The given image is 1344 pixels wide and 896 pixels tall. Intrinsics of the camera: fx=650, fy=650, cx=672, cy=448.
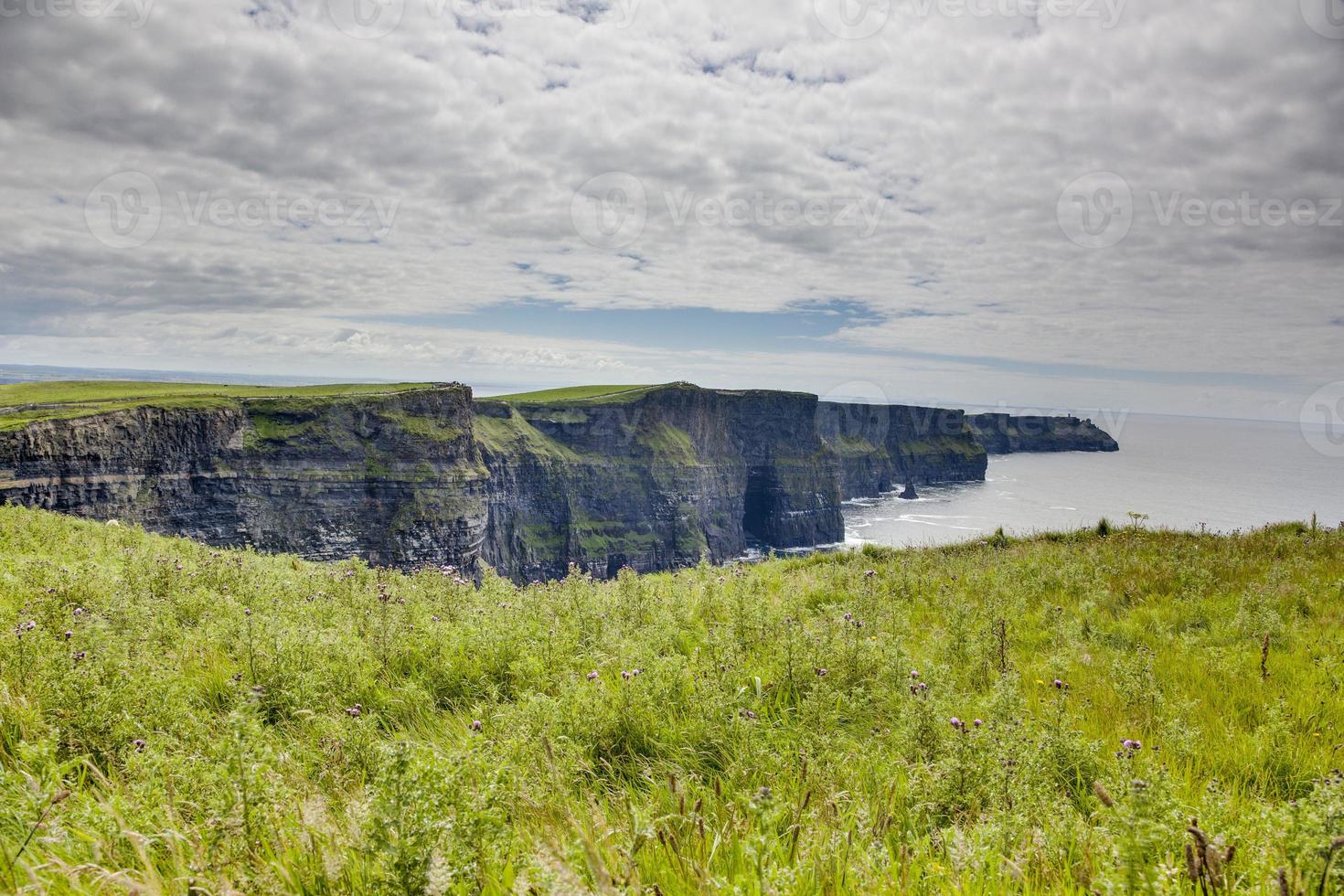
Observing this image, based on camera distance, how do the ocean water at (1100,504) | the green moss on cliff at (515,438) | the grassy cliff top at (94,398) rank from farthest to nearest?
1. the green moss on cliff at (515,438)
2. the ocean water at (1100,504)
3. the grassy cliff top at (94,398)

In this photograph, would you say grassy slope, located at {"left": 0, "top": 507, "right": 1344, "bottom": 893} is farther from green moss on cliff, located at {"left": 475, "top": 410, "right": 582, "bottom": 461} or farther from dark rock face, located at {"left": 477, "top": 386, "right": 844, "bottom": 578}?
green moss on cliff, located at {"left": 475, "top": 410, "right": 582, "bottom": 461}

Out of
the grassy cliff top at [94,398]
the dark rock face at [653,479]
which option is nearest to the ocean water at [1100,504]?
the dark rock face at [653,479]

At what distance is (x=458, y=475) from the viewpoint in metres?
99.3

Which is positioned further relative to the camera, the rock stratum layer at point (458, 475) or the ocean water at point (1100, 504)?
the ocean water at point (1100, 504)

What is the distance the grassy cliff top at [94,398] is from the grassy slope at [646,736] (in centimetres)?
7830

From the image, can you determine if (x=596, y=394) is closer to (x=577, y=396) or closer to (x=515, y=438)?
(x=577, y=396)

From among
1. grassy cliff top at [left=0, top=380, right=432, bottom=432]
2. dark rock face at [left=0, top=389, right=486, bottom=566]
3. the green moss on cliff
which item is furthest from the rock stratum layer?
grassy cliff top at [left=0, top=380, right=432, bottom=432]

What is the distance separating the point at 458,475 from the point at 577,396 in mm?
55763

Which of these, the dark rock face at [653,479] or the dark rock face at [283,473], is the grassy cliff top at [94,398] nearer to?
the dark rock face at [283,473]

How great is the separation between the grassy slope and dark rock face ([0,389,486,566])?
254 ft

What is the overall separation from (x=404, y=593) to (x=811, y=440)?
170673 millimetres

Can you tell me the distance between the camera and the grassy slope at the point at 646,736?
2543 millimetres

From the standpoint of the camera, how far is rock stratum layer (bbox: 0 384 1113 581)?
73000 mm

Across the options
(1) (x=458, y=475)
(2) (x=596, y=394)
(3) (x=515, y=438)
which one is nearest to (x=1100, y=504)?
(2) (x=596, y=394)
